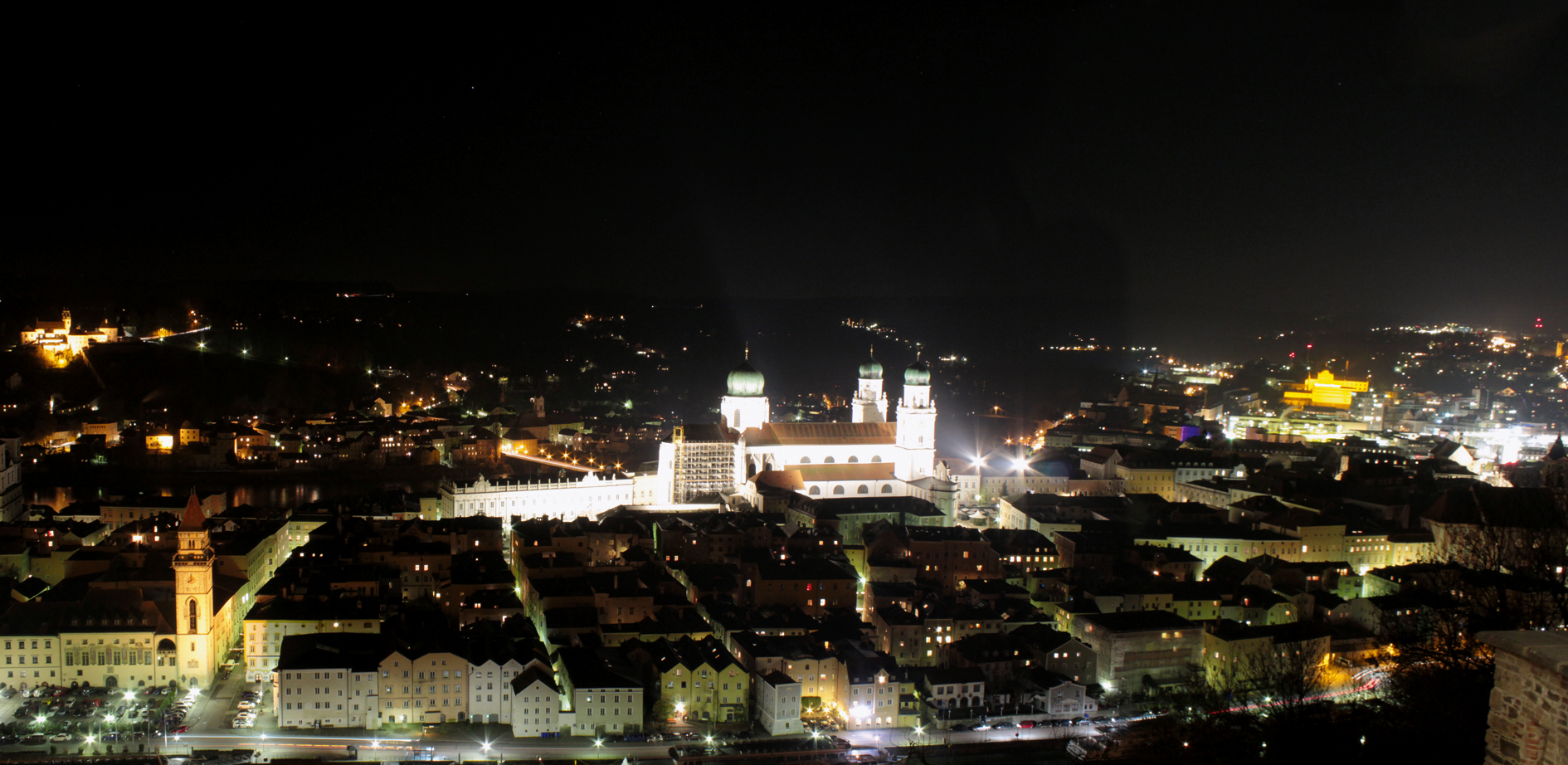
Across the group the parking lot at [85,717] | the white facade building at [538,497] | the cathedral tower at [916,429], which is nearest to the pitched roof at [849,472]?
the cathedral tower at [916,429]

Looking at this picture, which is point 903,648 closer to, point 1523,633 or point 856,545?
point 856,545

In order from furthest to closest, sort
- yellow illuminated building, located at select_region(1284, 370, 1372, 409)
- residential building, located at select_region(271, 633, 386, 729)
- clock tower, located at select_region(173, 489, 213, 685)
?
1. yellow illuminated building, located at select_region(1284, 370, 1372, 409)
2. clock tower, located at select_region(173, 489, 213, 685)
3. residential building, located at select_region(271, 633, 386, 729)

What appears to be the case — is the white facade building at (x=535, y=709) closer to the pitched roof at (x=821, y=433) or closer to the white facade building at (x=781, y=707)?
the white facade building at (x=781, y=707)

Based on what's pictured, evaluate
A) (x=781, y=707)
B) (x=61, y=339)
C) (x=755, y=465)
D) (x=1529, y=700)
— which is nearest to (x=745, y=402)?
(x=755, y=465)

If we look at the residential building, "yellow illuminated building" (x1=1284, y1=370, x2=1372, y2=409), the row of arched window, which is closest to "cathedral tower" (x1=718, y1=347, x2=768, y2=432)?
the row of arched window

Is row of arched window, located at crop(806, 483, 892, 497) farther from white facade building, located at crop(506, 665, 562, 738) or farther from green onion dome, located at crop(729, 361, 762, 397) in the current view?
white facade building, located at crop(506, 665, 562, 738)
